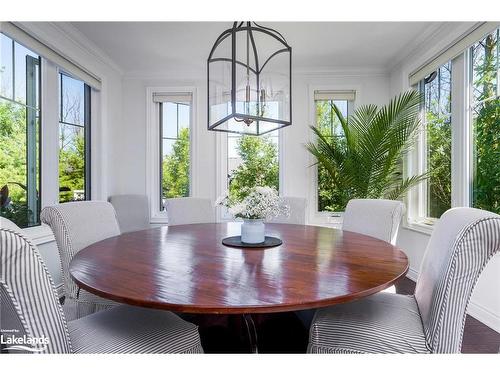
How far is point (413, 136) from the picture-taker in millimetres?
3420

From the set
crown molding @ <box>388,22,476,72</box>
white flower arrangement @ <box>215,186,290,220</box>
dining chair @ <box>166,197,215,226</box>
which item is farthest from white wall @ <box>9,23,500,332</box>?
white flower arrangement @ <box>215,186,290,220</box>

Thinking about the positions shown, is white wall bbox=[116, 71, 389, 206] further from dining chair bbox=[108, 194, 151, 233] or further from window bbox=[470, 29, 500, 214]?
window bbox=[470, 29, 500, 214]

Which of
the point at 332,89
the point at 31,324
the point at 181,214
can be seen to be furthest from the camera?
the point at 332,89

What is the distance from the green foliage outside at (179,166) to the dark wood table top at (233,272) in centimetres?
227

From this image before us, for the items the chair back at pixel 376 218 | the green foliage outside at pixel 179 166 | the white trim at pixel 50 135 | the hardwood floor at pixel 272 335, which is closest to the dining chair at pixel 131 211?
the green foliage outside at pixel 179 166

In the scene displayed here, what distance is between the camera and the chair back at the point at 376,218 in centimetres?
209

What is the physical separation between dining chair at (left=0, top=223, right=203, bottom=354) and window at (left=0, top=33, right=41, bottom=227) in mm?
1787

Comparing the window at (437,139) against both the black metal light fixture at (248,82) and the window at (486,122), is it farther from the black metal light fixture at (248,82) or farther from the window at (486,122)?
the black metal light fixture at (248,82)

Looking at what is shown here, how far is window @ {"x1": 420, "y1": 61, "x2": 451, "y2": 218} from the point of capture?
298 centimetres

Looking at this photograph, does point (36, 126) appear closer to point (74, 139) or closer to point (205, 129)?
point (74, 139)

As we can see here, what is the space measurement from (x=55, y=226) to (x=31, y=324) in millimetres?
999

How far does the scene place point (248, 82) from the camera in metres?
1.73
